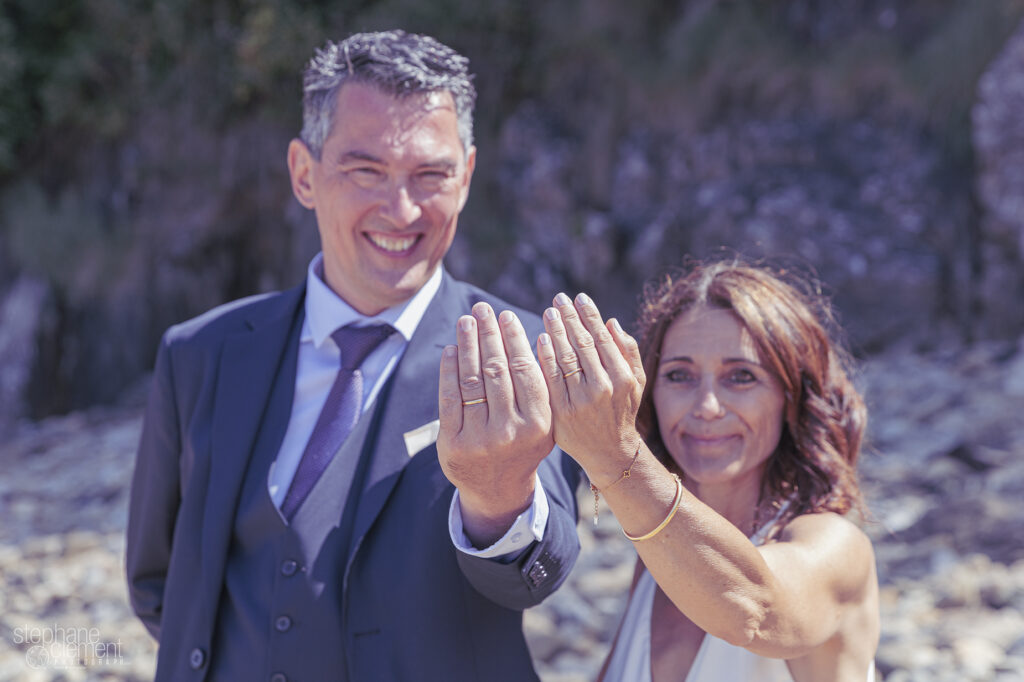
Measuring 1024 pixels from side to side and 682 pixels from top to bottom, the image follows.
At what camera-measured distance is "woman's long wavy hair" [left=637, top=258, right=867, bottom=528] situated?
1798 mm

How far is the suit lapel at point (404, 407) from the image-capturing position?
1.69 metres

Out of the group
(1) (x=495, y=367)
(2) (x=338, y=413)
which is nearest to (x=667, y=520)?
(1) (x=495, y=367)

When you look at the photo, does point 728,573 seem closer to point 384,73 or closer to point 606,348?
point 606,348

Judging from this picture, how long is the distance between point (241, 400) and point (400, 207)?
Answer: 520 mm

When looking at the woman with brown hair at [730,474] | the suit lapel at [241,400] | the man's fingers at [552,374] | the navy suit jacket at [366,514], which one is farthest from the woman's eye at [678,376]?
the suit lapel at [241,400]

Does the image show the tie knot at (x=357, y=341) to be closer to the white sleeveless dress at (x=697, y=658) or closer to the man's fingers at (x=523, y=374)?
the man's fingers at (x=523, y=374)

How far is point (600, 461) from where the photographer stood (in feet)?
4.26

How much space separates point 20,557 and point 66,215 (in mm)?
6210

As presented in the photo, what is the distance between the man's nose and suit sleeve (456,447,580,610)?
593 mm

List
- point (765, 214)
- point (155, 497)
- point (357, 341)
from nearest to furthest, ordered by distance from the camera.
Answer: point (357, 341) → point (155, 497) → point (765, 214)

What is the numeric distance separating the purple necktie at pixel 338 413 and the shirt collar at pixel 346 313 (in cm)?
2

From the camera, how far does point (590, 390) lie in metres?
1.27

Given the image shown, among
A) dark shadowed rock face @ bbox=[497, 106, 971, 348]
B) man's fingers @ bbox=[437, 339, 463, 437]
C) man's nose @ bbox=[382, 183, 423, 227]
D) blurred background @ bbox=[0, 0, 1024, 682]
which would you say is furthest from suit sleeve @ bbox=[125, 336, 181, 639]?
dark shadowed rock face @ bbox=[497, 106, 971, 348]

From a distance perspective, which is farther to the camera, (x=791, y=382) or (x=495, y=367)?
(x=791, y=382)
